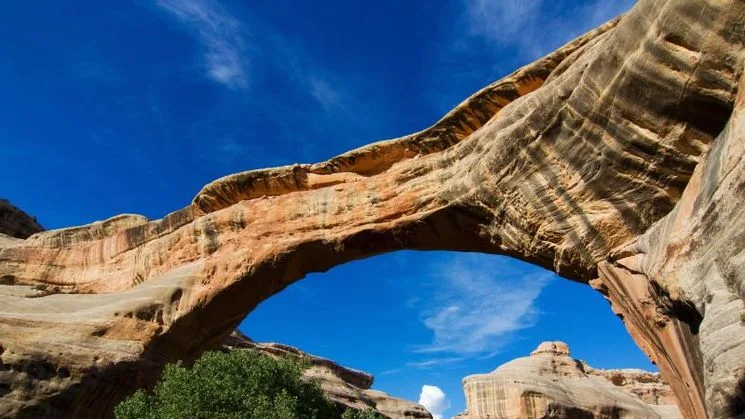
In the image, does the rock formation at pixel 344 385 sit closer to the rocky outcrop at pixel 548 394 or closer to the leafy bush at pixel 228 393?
the rocky outcrop at pixel 548 394

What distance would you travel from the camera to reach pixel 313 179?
18.3 meters

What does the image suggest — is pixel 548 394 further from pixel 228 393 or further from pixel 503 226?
pixel 228 393

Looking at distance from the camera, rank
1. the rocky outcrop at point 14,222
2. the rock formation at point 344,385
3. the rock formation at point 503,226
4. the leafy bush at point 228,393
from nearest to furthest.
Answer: the rock formation at point 503,226 → the leafy bush at point 228,393 → the rocky outcrop at point 14,222 → the rock formation at point 344,385

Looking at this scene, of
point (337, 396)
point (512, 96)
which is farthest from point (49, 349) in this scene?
point (337, 396)

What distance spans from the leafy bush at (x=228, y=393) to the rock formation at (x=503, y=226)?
1.98m

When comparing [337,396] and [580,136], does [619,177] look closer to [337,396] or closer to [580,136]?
[580,136]

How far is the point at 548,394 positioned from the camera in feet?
96.5

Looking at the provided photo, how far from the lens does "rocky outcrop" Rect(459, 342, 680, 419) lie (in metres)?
29.0

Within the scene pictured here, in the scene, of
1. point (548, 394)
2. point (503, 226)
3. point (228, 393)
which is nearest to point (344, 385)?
point (548, 394)

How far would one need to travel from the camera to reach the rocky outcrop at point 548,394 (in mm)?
29000

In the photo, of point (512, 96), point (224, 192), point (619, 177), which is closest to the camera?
point (619, 177)

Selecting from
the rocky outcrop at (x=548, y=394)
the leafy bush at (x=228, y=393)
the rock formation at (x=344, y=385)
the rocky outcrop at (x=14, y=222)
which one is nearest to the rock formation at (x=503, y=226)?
the leafy bush at (x=228, y=393)

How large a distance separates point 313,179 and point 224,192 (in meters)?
3.63

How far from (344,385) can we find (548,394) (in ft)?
48.6
